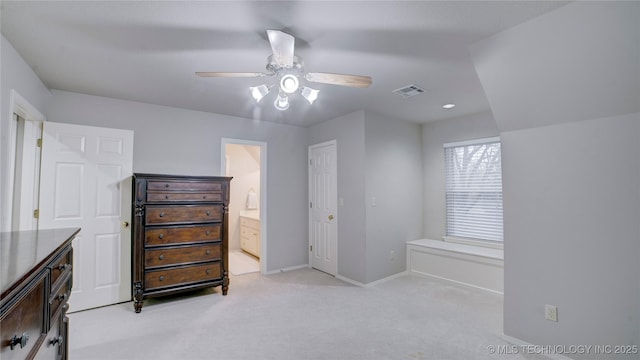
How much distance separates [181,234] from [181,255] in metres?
0.24

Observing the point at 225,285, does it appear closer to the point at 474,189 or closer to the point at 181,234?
the point at 181,234

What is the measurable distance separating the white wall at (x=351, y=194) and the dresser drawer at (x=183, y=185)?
67.9 inches

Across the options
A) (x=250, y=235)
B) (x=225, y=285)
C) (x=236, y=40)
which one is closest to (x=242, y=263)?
(x=250, y=235)

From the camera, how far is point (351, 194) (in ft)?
13.1

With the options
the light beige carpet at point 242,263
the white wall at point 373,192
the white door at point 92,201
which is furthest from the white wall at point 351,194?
the white door at point 92,201

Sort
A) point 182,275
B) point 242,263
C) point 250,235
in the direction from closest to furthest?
point 182,275 < point 242,263 < point 250,235

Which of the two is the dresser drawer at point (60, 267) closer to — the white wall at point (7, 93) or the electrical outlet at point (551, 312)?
the white wall at point (7, 93)

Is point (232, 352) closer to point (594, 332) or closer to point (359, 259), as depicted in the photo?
point (359, 259)

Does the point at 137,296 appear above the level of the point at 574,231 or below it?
below

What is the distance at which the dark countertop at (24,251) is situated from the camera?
87 cm

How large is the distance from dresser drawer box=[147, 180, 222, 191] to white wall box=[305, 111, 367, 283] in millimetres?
1724

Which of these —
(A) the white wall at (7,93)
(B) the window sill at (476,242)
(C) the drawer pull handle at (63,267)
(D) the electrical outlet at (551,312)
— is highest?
(A) the white wall at (7,93)

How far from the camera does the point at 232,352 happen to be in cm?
223

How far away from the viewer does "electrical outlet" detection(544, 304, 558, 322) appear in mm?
2176
